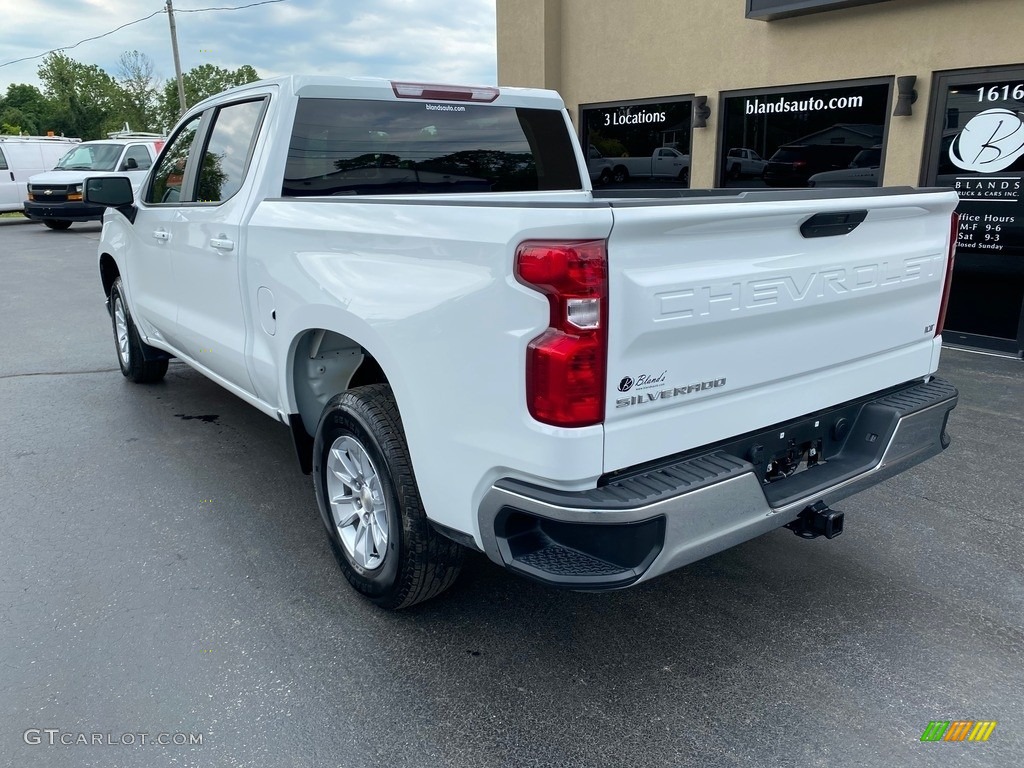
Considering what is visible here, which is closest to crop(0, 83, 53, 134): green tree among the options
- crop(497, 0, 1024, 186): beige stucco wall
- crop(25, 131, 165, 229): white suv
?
crop(25, 131, 165, 229): white suv

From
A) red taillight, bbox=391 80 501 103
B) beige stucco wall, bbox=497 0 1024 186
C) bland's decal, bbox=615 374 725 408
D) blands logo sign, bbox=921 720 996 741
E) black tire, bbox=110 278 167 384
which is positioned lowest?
blands logo sign, bbox=921 720 996 741

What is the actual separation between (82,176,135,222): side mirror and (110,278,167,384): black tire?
3.09ft

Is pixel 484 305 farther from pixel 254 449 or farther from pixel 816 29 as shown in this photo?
pixel 816 29

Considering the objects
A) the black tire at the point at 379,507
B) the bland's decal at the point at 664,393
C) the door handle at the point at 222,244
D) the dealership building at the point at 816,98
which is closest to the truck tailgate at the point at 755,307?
the bland's decal at the point at 664,393

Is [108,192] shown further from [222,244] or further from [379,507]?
[379,507]

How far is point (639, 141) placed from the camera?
35.9 ft

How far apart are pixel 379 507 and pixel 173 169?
3035 mm

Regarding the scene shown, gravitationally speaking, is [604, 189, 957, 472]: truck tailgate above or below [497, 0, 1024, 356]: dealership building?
below

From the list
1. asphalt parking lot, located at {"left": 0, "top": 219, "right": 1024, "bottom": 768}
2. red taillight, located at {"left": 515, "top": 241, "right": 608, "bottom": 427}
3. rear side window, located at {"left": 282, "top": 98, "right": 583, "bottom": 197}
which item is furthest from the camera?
rear side window, located at {"left": 282, "top": 98, "right": 583, "bottom": 197}

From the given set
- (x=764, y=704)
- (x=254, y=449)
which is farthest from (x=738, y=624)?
(x=254, y=449)

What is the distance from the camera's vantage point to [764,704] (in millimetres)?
2705

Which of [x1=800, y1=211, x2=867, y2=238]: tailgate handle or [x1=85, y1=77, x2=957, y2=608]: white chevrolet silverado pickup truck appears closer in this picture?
[x1=85, y1=77, x2=957, y2=608]: white chevrolet silverado pickup truck

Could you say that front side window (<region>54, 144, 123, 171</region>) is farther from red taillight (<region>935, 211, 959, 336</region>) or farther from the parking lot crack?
red taillight (<region>935, 211, 959, 336</region>)

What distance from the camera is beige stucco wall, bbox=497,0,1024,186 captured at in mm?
7434
